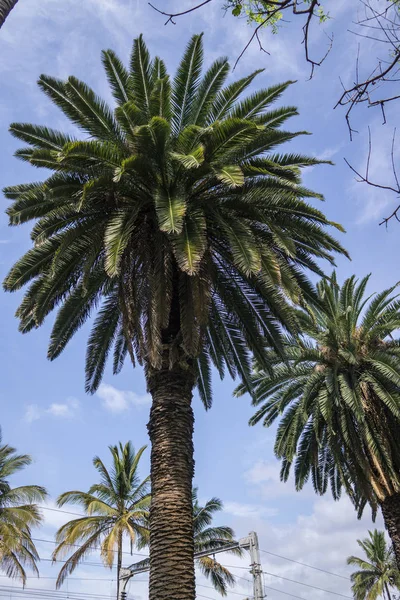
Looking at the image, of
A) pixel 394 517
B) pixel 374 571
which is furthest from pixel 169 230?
pixel 374 571

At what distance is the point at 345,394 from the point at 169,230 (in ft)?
34.0

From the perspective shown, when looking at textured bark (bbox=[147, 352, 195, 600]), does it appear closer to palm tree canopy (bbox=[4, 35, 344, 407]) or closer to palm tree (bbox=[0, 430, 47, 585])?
palm tree canopy (bbox=[4, 35, 344, 407])

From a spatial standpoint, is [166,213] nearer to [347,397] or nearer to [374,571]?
[347,397]

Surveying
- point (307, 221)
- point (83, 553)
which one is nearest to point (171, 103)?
point (307, 221)

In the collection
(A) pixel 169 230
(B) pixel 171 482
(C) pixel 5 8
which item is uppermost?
(A) pixel 169 230

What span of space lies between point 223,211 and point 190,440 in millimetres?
4645

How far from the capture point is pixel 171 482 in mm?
9852

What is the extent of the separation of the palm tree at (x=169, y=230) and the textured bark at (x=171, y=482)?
2 cm

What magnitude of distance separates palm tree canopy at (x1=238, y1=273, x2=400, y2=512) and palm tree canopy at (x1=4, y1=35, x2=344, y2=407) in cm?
555

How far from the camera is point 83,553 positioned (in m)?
25.8

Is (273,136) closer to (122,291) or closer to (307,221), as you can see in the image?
(307,221)

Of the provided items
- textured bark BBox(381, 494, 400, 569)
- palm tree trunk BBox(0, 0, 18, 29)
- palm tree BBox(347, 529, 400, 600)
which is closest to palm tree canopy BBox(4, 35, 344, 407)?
palm tree trunk BBox(0, 0, 18, 29)

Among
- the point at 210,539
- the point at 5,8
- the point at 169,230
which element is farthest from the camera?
the point at 210,539

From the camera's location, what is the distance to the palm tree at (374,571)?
45.6 m
